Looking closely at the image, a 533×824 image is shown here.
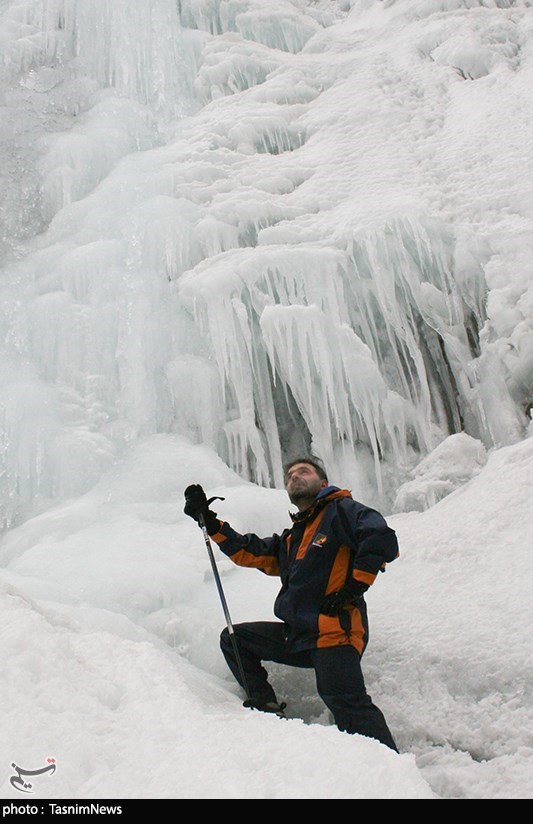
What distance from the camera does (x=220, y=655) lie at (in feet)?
9.95

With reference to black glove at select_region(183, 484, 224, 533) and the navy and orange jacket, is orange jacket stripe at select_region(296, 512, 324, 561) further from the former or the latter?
black glove at select_region(183, 484, 224, 533)

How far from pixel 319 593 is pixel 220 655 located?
27.4 inches

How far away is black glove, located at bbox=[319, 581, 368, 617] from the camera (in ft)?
8.12

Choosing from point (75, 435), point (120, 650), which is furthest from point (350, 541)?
point (75, 435)

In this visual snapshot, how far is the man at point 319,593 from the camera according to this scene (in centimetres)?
243

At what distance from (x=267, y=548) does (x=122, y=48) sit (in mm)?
9162

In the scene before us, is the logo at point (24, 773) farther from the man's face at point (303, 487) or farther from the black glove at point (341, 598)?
the man's face at point (303, 487)

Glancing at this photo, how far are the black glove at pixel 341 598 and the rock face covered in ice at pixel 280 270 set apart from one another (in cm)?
310

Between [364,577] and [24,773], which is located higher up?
[24,773]

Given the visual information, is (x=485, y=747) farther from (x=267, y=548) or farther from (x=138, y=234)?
(x=138, y=234)

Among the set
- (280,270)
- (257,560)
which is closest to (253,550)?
(257,560)

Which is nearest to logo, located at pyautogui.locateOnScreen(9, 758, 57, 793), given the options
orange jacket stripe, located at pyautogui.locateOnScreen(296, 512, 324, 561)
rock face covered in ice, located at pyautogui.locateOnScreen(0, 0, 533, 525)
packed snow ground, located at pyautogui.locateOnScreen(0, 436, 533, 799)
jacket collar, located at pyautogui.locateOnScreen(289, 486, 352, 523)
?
packed snow ground, located at pyautogui.locateOnScreen(0, 436, 533, 799)

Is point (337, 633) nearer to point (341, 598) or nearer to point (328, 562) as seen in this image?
point (341, 598)

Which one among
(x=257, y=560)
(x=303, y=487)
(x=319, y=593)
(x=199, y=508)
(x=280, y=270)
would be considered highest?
(x=303, y=487)
